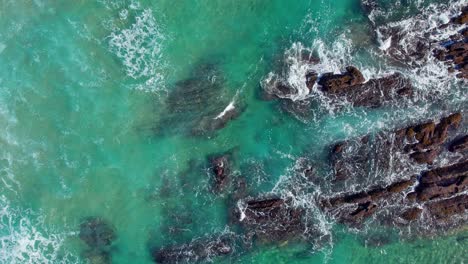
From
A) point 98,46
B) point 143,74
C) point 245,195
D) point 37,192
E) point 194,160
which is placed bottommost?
point 245,195

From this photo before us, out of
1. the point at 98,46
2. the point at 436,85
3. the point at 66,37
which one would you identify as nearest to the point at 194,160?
the point at 98,46

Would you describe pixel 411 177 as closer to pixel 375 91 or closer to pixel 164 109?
pixel 375 91

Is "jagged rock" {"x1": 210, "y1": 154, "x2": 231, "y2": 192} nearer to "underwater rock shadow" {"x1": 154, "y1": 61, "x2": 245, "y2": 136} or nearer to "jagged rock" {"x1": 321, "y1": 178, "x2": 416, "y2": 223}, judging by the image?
"underwater rock shadow" {"x1": 154, "y1": 61, "x2": 245, "y2": 136}

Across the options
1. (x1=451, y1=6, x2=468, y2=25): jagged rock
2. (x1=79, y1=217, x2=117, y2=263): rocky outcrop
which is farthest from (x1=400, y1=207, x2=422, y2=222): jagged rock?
(x1=79, y1=217, x2=117, y2=263): rocky outcrop

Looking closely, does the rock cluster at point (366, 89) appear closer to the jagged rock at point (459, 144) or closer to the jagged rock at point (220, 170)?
the jagged rock at point (459, 144)

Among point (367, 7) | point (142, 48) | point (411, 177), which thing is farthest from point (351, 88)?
point (142, 48)

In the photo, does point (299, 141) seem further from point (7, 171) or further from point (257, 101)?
point (7, 171)

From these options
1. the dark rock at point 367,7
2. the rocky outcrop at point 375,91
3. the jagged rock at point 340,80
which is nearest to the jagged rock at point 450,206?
the rocky outcrop at point 375,91

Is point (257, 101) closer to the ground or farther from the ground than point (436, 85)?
farther from the ground
